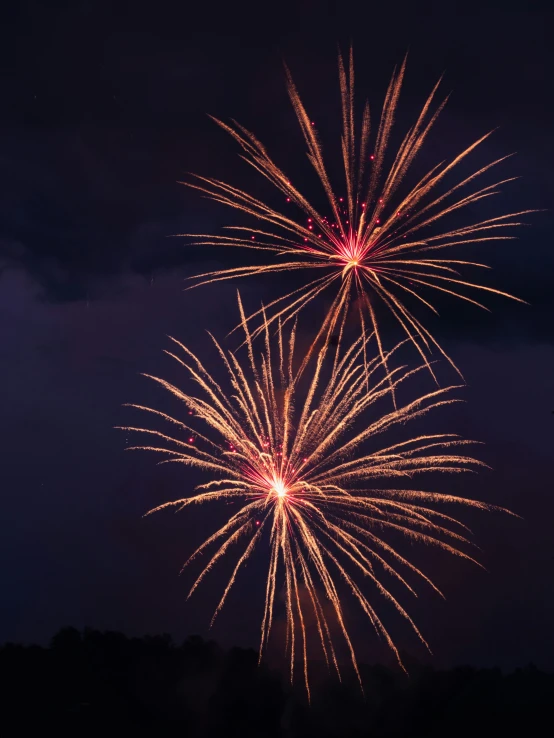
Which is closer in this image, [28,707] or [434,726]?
[28,707]

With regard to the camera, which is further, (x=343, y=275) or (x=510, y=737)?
(x=510, y=737)

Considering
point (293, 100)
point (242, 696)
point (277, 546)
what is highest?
point (293, 100)

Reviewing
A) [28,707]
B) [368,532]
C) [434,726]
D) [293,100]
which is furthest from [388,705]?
[293,100]

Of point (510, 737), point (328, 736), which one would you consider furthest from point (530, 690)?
point (328, 736)

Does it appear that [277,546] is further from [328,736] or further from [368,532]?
[328,736]

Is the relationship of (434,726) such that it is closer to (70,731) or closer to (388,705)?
(388,705)

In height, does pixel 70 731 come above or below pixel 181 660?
below


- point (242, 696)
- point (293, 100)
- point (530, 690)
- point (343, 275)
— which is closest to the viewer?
point (293, 100)

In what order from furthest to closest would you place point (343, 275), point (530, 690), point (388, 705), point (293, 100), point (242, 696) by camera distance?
point (530, 690) → point (388, 705) → point (242, 696) → point (343, 275) → point (293, 100)

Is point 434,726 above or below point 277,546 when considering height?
above
